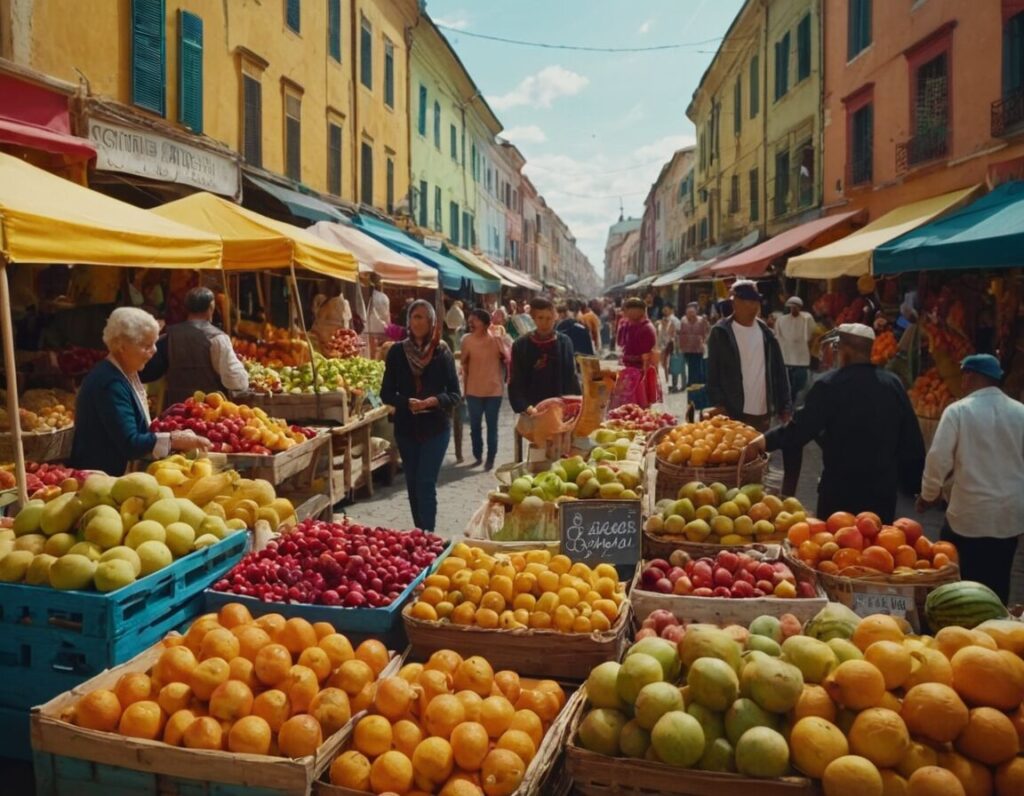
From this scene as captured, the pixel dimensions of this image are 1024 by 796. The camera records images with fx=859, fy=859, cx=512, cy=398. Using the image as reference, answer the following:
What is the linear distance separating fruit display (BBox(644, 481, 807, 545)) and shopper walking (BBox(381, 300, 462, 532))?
2090 mm

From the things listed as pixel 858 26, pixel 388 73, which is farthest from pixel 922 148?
pixel 388 73

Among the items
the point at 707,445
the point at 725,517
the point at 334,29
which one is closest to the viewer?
the point at 725,517

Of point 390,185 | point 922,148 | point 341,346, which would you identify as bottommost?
point 341,346

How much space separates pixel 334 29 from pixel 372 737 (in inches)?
752

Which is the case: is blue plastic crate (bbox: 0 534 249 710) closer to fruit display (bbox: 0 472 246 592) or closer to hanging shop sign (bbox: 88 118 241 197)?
fruit display (bbox: 0 472 246 592)

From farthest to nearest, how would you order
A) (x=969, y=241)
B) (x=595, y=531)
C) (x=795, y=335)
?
1. (x=795, y=335)
2. (x=969, y=241)
3. (x=595, y=531)

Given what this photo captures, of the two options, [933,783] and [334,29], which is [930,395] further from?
[334,29]

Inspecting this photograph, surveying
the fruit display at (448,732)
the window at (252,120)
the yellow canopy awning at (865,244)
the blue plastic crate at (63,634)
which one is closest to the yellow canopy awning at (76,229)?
the blue plastic crate at (63,634)

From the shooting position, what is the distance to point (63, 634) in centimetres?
332

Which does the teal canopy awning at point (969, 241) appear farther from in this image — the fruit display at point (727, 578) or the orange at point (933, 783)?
the orange at point (933, 783)

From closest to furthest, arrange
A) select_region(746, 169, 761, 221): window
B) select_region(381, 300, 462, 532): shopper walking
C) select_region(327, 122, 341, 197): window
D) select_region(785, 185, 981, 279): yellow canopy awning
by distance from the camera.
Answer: select_region(381, 300, 462, 532): shopper walking, select_region(785, 185, 981, 279): yellow canopy awning, select_region(327, 122, 341, 197): window, select_region(746, 169, 761, 221): window

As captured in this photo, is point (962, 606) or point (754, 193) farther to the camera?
point (754, 193)

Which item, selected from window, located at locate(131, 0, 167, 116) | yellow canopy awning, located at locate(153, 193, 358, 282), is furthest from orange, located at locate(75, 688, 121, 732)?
window, located at locate(131, 0, 167, 116)

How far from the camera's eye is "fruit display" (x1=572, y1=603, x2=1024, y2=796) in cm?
241
